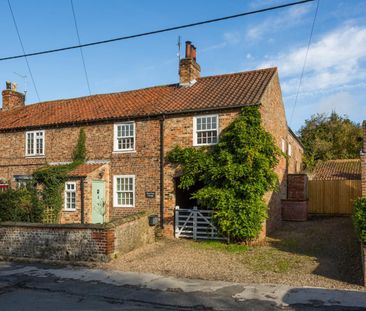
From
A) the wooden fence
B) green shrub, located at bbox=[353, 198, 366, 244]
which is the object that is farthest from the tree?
green shrub, located at bbox=[353, 198, 366, 244]

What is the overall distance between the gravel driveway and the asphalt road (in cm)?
81

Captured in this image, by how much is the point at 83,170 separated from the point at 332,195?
1588 cm

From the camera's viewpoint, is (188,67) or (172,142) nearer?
(172,142)

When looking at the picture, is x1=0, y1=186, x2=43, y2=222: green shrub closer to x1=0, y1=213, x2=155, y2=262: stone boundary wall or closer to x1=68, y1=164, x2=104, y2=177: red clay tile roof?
x1=68, y1=164, x2=104, y2=177: red clay tile roof

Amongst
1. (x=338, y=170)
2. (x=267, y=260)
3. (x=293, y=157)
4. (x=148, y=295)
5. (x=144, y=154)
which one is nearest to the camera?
(x=148, y=295)

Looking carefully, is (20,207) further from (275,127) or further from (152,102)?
(275,127)

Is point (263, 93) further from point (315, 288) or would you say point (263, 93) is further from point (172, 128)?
point (315, 288)

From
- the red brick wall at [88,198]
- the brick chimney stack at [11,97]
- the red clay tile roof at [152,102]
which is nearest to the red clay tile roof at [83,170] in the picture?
the red brick wall at [88,198]

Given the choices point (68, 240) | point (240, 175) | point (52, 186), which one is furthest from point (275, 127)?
point (68, 240)

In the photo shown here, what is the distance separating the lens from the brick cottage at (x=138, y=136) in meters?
17.8

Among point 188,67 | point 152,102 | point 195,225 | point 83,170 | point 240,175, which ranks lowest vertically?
point 195,225

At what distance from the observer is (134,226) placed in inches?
571

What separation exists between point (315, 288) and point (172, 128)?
34.4 ft

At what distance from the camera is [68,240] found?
1290 centimetres
